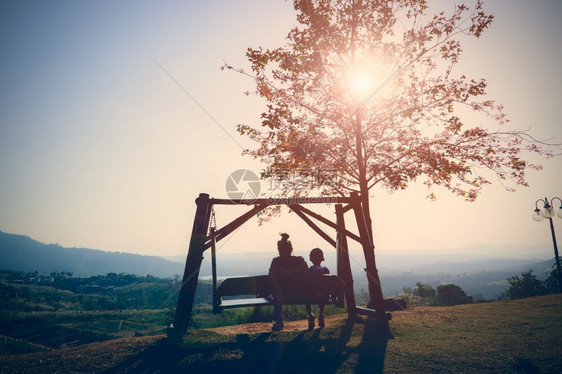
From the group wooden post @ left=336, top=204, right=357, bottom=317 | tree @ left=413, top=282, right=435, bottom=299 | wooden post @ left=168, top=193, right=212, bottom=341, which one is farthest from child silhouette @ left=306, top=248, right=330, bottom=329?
tree @ left=413, top=282, right=435, bottom=299

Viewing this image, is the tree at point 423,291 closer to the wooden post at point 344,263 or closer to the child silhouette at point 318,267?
the wooden post at point 344,263

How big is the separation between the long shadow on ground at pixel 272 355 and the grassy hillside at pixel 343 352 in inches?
0.6

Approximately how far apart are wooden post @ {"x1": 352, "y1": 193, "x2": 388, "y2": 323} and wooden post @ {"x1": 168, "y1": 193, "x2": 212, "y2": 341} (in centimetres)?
387

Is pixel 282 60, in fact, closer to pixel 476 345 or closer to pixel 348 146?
pixel 348 146

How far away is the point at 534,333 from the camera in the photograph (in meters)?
5.74

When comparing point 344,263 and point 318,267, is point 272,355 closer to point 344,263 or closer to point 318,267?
point 318,267

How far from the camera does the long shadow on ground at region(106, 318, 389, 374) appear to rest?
438 centimetres

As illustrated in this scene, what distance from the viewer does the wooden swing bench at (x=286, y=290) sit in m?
6.66

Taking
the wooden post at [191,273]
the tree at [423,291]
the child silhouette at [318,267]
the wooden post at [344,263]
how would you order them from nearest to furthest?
the wooden post at [191,273] < the child silhouette at [318,267] < the wooden post at [344,263] < the tree at [423,291]

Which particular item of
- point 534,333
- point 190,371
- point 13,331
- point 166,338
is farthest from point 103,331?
point 534,333

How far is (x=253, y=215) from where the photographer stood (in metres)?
7.48

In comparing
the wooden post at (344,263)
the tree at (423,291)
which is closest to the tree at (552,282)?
the tree at (423,291)

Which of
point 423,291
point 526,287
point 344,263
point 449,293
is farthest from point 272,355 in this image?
point 526,287

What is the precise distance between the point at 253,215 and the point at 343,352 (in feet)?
11.8
